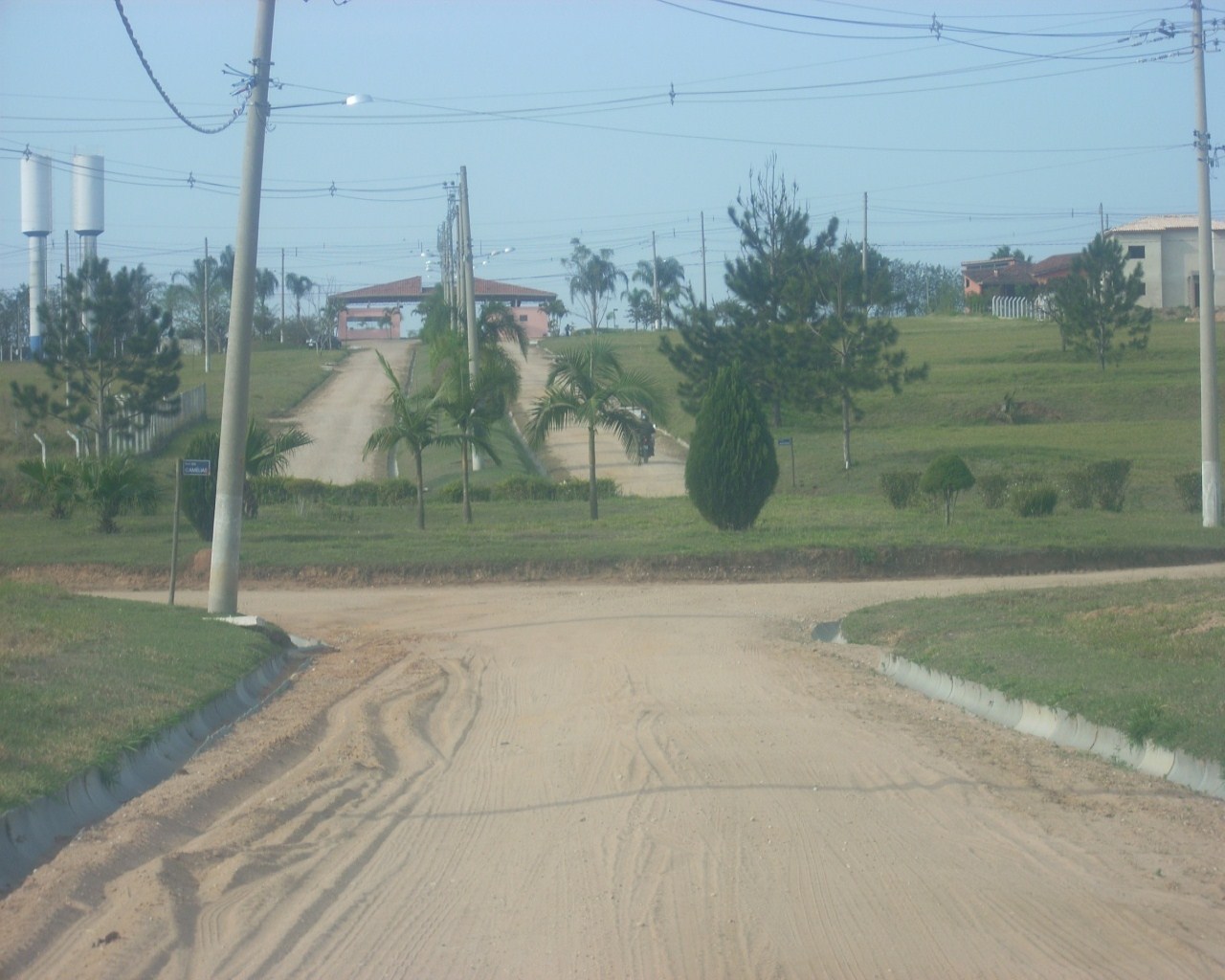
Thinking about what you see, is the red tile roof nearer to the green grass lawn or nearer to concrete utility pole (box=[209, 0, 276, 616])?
the green grass lawn

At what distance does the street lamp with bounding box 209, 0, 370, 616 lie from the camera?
53.8ft

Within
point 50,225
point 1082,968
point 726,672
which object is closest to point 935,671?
point 726,672

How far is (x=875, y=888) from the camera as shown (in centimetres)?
639

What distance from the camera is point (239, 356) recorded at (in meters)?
16.6

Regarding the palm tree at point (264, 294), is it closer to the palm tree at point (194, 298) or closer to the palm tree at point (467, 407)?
the palm tree at point (194, 298)

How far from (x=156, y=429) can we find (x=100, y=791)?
41.4m

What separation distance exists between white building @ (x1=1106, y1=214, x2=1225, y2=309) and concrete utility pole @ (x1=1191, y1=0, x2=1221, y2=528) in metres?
61.9

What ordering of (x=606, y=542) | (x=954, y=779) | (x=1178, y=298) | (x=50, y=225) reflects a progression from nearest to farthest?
1. (x=954, y=779)
2. (x=606, y=542)
3. (x=50, y=225)
4. (x=1178, y=298)

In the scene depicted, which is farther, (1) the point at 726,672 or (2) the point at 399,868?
(1) the point at 726,672

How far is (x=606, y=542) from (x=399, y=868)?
16993mm

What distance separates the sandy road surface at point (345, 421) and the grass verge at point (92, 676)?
Result: 1934 centimetres

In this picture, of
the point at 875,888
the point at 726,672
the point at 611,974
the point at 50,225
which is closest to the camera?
the point at 611,974

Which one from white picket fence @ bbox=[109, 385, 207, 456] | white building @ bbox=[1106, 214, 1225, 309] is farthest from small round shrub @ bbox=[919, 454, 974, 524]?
white building @ bbox=[1106, 214, 1225, 309]

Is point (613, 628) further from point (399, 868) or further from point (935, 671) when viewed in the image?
point (399, 868)
